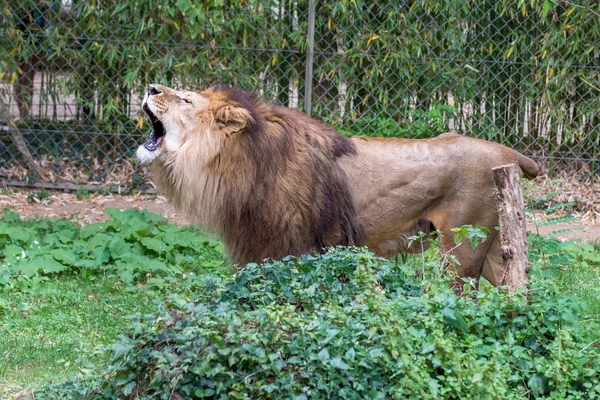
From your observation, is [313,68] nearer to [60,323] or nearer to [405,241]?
[405,241]

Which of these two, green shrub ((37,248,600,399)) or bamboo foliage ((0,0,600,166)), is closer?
green shrub ((37,248,600,399))

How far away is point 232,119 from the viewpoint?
4.79 meters

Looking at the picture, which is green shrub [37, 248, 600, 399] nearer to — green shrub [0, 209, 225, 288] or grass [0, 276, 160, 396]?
grass [0, 276, 160, 396]

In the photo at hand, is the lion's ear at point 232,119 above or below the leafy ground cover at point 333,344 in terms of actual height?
above

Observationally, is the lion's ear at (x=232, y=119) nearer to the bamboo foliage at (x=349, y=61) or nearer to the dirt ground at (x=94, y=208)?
the dirt ground at (x=94, y=208)

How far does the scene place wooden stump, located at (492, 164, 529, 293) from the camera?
3971 millimetres

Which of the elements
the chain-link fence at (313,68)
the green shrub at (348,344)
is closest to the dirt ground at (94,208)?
the chain-link fence at (313,68)

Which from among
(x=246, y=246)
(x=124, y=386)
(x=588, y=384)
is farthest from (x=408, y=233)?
(x=124, y=386)

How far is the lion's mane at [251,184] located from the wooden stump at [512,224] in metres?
1.16

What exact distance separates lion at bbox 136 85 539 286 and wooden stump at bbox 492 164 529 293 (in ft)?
2.74

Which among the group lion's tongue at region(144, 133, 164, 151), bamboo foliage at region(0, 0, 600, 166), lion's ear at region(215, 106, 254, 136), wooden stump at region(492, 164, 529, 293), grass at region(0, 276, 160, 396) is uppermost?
bamboo foliage at region(0, 0, 600, 166)

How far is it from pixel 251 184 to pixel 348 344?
1.60 m

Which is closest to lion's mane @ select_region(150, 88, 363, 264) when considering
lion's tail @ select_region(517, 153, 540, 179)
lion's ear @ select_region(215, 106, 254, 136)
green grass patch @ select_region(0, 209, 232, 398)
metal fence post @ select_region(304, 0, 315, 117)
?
lion's ear @ select_region(215, 106, 254, 136)

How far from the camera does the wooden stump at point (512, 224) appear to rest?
397 centimetres
